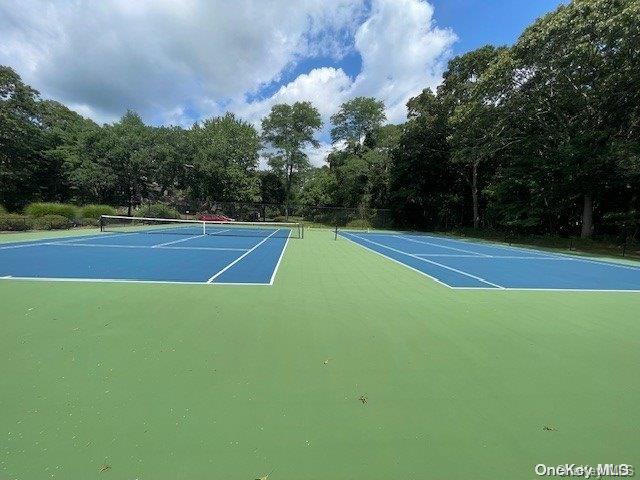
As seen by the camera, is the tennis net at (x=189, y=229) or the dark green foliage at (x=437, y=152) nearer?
the dark green foliage at (x=437, y=152)

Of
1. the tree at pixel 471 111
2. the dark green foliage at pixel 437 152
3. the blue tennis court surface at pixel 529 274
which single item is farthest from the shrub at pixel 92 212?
the tree at pixel 471 111

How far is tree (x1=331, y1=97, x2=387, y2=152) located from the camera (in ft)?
160

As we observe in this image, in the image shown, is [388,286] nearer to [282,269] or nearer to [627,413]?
[282,269]

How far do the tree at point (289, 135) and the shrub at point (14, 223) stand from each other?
107 ft

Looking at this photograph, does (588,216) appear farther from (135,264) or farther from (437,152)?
(135,264)

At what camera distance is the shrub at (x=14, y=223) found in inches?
729

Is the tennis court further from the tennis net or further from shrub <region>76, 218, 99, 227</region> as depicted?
shrub <region>76, 218, 99, 227</region>

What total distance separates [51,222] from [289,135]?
34885 mm

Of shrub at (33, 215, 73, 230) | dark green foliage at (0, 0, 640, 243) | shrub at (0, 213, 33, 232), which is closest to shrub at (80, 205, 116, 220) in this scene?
dark green foliage at (0, 0, 640, 243)

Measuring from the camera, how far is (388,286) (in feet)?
25.1

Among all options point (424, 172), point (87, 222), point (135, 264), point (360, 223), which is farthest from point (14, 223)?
point (424, 172)

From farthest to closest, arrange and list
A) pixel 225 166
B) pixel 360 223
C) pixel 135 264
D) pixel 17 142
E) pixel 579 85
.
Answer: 1. pixel 225 166
2. pixel 360 223
3. pixel 17 142
4. pixel 579 85
5. pixel 135 264

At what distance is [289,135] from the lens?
50281mm

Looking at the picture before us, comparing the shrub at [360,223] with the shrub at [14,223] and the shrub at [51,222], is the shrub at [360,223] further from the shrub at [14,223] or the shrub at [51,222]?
the shrub at [14,223]
